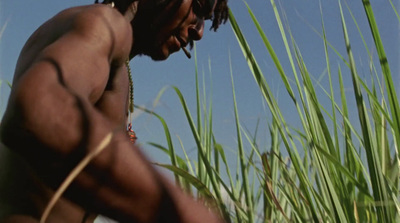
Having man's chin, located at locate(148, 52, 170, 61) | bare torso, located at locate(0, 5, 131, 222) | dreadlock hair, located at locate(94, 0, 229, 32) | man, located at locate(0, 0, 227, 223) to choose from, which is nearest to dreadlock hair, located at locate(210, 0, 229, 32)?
dreadlock hair, located at locate(94, 0, 229, 32)

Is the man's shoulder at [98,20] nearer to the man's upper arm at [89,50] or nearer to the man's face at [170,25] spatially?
the man's upper arm at [89,50]

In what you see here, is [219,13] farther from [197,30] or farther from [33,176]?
[33,176]

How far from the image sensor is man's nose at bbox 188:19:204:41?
2.97ft

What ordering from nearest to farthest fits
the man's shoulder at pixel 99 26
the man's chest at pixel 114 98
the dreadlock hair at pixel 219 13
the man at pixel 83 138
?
the man at pixel 83 138
the man's shoulder at pixel 99 26
the man's chest at pixel 114 98
the dreadlock hair at pixel 219 13

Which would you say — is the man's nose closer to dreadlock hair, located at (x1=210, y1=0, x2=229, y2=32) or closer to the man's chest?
the man's chest

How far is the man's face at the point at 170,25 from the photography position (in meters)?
0.86

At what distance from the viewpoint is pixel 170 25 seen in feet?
2.90

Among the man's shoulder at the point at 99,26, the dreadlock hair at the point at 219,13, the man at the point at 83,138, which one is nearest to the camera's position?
the man at the point at 83,138

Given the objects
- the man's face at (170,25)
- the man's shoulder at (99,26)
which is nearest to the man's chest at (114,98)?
the man's face at (170,25)

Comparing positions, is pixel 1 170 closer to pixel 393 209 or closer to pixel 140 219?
pixel 140 219

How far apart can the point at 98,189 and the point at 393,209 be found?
A: 20.0 inches

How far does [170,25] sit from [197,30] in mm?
46

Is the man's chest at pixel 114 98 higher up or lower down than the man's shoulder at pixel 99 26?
lower down

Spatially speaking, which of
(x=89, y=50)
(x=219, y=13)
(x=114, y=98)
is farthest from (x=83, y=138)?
(x=219, y=13)
